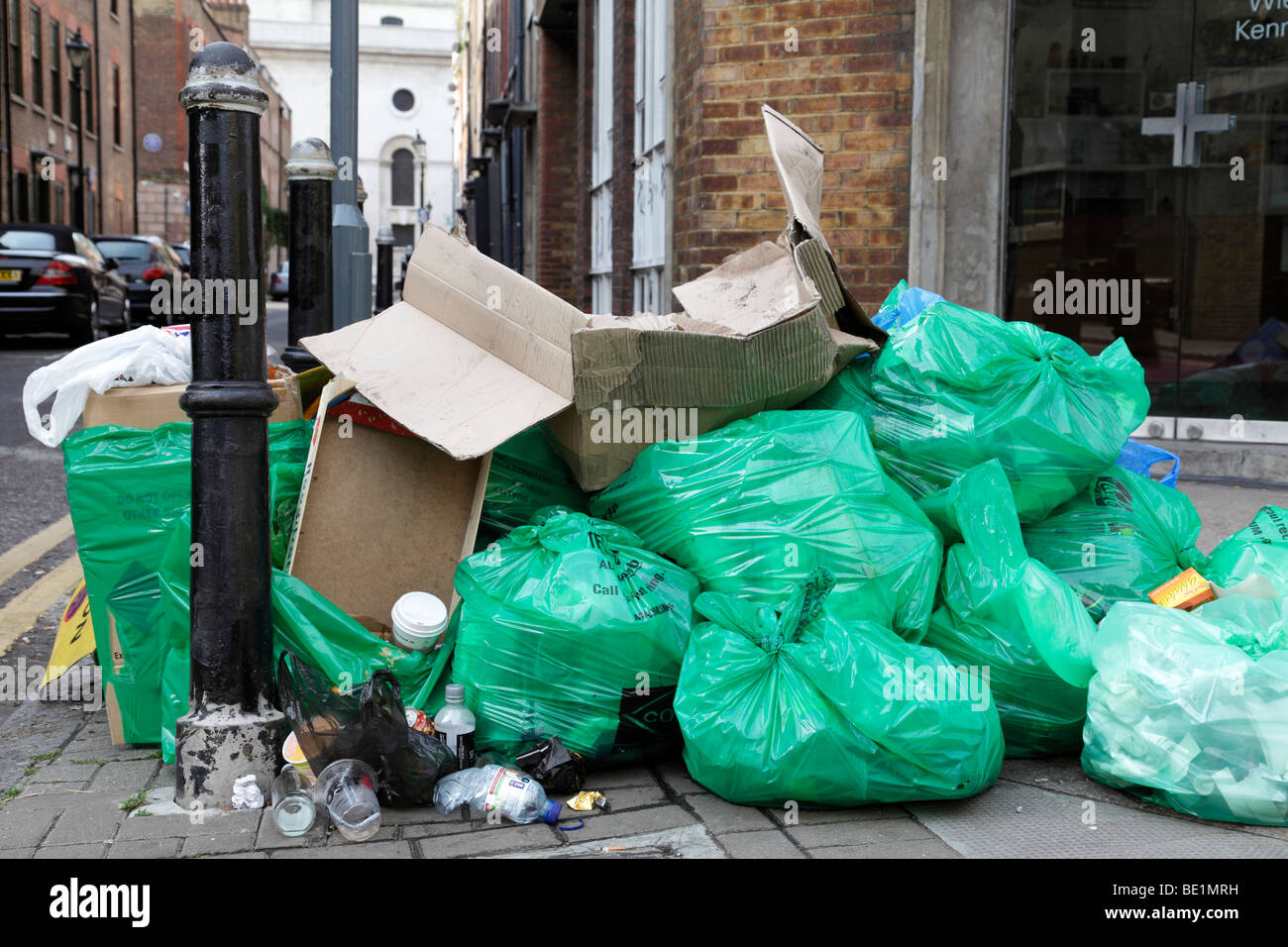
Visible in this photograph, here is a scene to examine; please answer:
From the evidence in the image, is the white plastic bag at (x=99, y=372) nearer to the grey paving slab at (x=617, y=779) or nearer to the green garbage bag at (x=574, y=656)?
the green garbage bag at (x=574, y=656)

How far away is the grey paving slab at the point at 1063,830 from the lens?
2.25 metres

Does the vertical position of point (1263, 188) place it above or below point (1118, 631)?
above

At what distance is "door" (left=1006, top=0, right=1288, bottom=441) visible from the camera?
571 centimetres

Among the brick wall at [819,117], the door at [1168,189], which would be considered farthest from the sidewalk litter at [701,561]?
the door at [1168,189]

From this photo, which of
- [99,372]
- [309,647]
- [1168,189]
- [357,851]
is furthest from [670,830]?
[1168,189]

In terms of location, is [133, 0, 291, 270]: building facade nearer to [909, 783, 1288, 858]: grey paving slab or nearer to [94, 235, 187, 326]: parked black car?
[94, 235, 187, 326]: parked black car

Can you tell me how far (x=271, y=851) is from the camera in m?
2.23

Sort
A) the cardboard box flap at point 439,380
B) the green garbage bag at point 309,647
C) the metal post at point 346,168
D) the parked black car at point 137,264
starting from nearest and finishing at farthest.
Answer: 1. the green garbage bag at point 309,647
2. the cardboard box flap at point 439,380
3. the metal post at point 346,168
4. the parked black car at point 137,264

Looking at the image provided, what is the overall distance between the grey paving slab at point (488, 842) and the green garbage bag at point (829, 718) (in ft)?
1.19

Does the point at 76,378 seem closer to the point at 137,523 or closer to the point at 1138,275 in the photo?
the point at 137,523

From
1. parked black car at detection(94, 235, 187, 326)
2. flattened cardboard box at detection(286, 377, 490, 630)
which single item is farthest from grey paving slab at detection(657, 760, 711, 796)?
parked black car at detection(94, 235, 187, 326)

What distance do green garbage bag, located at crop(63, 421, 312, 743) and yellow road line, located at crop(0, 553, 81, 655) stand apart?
1.01 m

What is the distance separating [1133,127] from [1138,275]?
71 cm

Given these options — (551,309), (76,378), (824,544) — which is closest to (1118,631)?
(824,544)
